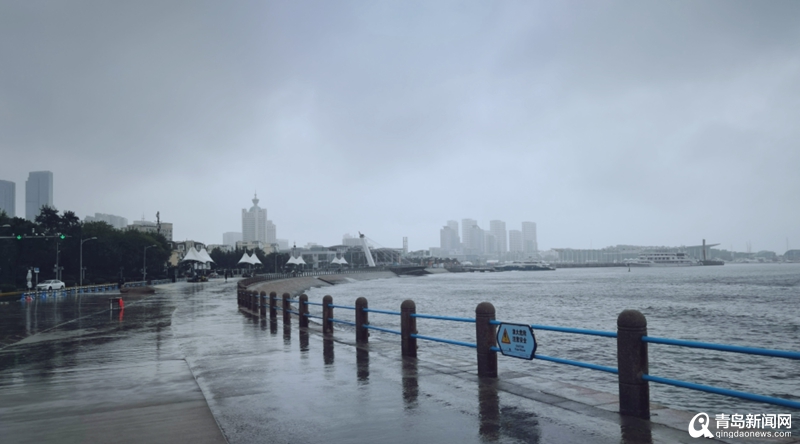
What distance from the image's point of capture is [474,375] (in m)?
10.5

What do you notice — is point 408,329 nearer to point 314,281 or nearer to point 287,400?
point 287,400

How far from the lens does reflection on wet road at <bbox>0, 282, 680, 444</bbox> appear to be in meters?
A: 6.91

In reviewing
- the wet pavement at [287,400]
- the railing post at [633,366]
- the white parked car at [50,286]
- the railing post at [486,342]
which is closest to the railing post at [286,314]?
the wet pavement at [287,400]

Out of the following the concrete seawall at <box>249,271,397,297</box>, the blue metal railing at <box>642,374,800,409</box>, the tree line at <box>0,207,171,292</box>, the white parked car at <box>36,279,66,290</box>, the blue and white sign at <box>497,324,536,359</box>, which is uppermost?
the tree line at <box>0,207,171,292</box>

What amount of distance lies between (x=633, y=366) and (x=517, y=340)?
225 cm

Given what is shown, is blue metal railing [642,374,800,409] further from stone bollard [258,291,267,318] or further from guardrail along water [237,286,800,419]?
stone bollard [258,291,267,318]

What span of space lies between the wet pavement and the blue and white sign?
0.58 meters

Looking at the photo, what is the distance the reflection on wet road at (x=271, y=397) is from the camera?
691 centimetres

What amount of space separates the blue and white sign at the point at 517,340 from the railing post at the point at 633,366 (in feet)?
5.41

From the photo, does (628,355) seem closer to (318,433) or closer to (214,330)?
(318,433)

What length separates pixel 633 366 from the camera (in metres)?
7.52

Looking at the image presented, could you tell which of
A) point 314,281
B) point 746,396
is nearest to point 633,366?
point 746,396

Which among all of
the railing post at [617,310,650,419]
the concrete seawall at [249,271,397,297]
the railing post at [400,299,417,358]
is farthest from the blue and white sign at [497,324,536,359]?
the concrete seawall at [249,271,397,297]

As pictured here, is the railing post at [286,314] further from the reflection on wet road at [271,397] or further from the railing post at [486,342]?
the railing post at [486,342]
